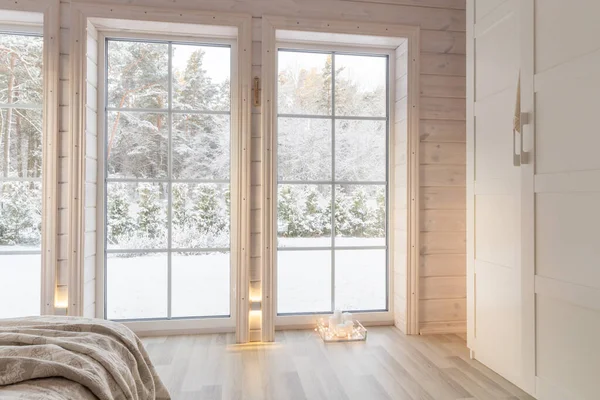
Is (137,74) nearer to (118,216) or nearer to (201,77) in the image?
(201,77)

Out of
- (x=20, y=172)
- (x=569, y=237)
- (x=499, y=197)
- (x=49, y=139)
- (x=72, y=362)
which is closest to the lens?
(x=72, y=362)

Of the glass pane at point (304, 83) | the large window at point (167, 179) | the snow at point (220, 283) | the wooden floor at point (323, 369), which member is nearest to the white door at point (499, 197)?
the wooden floor at point (323, 369)

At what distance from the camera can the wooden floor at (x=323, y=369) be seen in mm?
1859

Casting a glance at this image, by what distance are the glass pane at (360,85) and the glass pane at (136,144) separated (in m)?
1.29

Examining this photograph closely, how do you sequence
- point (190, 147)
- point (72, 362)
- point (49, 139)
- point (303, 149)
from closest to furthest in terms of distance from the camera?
1. point (72, 362)
2. point (49, 139)
3. point (190, 147)
4. point (303, 149)

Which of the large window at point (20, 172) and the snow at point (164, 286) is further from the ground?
the large window at point (20, 172)

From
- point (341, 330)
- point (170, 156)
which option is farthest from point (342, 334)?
point (170, 156)

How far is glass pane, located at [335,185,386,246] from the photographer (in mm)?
2859

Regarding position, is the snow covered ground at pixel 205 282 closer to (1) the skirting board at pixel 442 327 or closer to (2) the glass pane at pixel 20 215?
(2) the glass pane at pixel 20 215

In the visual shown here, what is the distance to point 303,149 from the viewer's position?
111 inches

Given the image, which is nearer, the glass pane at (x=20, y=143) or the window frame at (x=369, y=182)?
the glass pane at (x=20, y=143)

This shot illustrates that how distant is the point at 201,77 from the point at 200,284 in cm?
147

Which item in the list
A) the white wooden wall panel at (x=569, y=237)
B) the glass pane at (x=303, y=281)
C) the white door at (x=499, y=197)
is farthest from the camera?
the glass pane at (x=303, y=281)

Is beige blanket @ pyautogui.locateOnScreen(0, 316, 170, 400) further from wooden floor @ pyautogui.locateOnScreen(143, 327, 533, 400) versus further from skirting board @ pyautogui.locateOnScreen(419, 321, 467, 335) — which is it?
skirting board @ pyautogui.locateOnScreen(419, 321, 467, 335)
